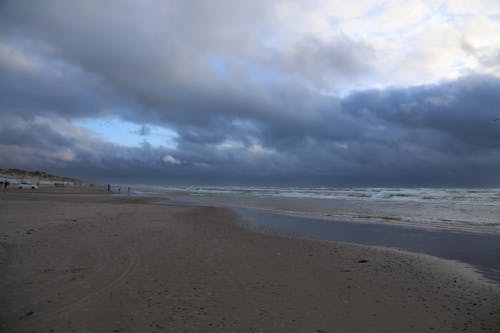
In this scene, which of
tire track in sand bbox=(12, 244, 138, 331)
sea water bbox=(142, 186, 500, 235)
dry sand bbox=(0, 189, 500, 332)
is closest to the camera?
tire track in sand bbox=(12, 244, 138, 331)

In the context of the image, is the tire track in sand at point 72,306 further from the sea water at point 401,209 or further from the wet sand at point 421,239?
the sea water at point 401,209

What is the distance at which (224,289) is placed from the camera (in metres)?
6.72

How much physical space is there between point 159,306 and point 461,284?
7.66 metres

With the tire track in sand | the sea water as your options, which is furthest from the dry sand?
the sea water

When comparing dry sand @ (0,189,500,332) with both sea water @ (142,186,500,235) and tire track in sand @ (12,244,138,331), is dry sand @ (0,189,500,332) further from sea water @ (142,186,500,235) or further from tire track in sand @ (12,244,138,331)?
sea water @ (142,186,500,235)

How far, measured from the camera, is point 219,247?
11188mm

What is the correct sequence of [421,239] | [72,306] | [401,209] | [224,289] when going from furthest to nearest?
[401,209], [421,239], [224,289], [72,306]

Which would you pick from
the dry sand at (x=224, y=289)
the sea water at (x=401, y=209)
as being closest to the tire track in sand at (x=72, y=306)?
the dry sand at (x=224, y=289)

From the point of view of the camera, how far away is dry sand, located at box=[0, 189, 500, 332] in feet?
16.9

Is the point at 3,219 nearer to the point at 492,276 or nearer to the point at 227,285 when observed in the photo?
the point at 227,285

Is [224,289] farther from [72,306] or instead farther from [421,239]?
[421,239]

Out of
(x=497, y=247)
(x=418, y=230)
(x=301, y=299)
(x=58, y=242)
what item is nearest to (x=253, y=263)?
(x=301, y=299)

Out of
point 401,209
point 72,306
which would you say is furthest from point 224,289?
point 401,209

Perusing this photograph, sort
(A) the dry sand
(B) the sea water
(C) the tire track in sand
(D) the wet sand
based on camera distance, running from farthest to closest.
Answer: (B) the sea water, (D) the wet sand, (A) the dry sand, (C) the tire track in sand
